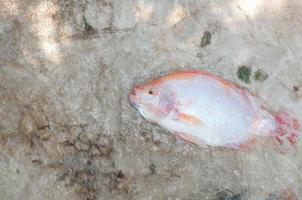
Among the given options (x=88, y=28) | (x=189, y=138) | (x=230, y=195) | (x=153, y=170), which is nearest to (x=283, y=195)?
(x=230, y=195)

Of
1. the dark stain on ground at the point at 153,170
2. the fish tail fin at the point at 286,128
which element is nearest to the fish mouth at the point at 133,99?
the dark stain on ground at the point at 153,170

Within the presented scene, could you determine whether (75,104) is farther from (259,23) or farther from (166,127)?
(259,23)

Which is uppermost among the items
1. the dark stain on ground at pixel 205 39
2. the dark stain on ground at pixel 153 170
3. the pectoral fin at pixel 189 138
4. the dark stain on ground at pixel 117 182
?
the dark stain on ground at pixel 205 39

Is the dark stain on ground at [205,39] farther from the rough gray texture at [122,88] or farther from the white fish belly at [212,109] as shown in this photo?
the white fish belly at [212,109]

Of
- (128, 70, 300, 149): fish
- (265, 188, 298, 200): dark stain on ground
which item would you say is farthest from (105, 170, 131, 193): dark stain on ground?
(265, 188, 298, 200): dark stain on ground

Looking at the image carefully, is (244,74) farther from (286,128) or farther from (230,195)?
(230,195)

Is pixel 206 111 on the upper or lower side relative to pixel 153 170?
upper

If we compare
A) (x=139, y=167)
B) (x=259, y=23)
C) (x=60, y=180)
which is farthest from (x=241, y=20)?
(x=60, y=180)
